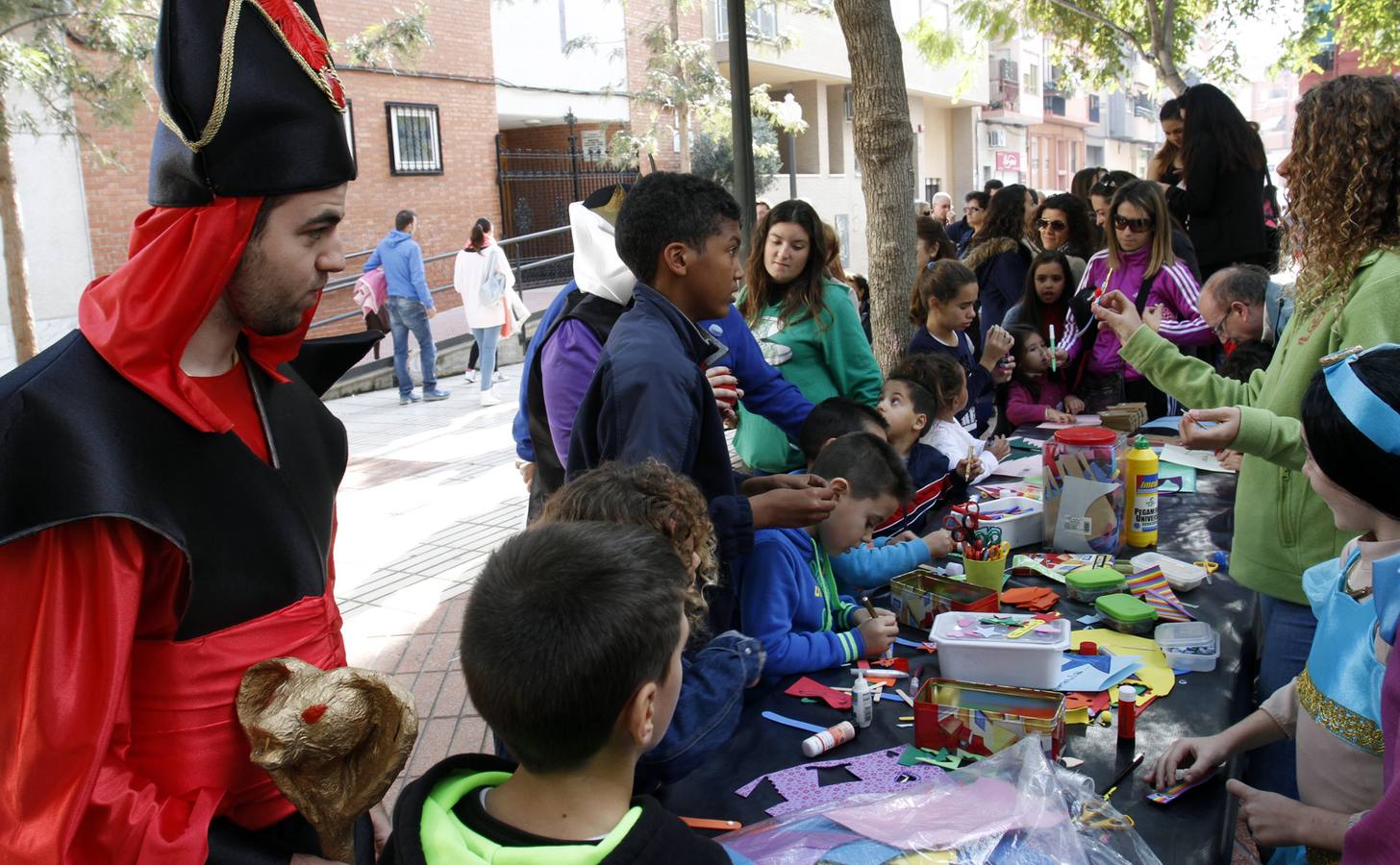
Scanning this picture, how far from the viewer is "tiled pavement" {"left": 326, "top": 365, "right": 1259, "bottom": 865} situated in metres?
4.10

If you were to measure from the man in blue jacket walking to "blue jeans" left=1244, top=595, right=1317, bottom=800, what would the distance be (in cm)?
1012

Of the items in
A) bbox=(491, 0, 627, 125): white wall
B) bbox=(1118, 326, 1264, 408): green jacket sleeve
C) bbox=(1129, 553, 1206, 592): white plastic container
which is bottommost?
bbox=(1129, 553, 1206, 592): white plastic container

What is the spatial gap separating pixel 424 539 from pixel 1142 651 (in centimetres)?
481

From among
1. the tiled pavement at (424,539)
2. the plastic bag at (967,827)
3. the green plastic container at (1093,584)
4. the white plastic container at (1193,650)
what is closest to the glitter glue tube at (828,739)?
the plastic bag at (967,827)

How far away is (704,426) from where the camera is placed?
2428 mm

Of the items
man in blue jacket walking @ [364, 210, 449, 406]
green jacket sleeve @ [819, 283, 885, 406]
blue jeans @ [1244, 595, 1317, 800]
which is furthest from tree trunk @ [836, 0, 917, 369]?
man in blue jacket walking @ [364, 210, 449, 406]

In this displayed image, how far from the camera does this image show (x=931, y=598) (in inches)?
105

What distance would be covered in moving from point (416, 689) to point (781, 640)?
2.28 metres

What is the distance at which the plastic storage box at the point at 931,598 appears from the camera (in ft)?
8.67

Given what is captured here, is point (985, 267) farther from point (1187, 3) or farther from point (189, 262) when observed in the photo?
point (1187, 3)

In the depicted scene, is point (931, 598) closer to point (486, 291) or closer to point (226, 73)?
point (226, 73)

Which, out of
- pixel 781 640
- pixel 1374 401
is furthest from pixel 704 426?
pixel 1374 401

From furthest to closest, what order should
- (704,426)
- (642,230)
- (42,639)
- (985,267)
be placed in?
(985,267), (642,230), (704,426), (42,639)

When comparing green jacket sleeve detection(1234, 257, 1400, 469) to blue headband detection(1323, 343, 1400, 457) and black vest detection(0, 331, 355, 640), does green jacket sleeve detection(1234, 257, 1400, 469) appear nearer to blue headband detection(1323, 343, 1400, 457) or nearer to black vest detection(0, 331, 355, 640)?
blue headband detection(1323, 343, 1400, 457)
